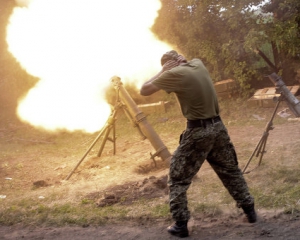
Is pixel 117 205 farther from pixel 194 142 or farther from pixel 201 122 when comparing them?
pixel 201 122

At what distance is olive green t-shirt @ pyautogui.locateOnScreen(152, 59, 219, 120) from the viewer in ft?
13.9

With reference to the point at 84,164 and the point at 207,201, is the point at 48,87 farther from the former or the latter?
the point at 207,201

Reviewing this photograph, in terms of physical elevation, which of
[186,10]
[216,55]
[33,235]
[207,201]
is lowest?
[207,201]

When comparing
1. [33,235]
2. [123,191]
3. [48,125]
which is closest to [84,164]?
[123,191]

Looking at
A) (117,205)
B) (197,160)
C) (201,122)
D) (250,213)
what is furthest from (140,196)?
(201,122)

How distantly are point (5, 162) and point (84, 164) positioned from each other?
6.79 ft

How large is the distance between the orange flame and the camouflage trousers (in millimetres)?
4931

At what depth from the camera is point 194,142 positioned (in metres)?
4.28

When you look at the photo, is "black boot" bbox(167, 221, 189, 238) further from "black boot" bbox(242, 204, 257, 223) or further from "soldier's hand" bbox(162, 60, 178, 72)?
"soldier's hand" bbox(162, 60, 178, 72)

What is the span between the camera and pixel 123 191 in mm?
6156

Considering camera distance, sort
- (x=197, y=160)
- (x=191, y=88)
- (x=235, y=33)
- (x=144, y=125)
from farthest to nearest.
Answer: (x=235, y=33) < (x=144, y=125) < (x=197, y=160) < (x=191, y=88)

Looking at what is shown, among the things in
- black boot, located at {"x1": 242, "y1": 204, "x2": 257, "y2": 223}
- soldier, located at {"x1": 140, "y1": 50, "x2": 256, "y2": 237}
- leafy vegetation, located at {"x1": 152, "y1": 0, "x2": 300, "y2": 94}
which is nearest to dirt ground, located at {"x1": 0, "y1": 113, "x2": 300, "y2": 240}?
black boot, located at {"x1": 242, "y1": 204, "x2": 257, "y2": 223}

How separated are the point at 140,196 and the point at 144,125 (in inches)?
62.9

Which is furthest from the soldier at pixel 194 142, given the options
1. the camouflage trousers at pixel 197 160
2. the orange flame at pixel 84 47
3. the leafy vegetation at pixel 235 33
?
the leafy vegetation at pixel 235 33
